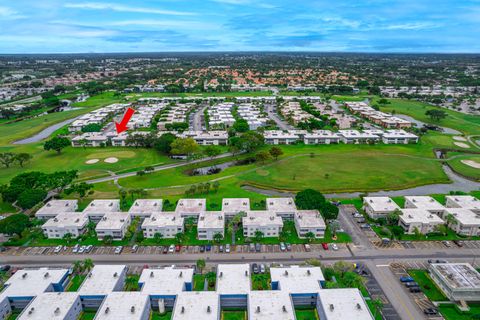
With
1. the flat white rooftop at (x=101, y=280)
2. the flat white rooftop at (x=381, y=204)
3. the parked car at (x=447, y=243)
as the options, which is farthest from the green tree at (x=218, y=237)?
the parked car at (x=447, y=243)

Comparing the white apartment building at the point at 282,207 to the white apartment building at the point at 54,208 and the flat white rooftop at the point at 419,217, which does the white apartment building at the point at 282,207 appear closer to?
the flat white rooftop at the point at 419,217

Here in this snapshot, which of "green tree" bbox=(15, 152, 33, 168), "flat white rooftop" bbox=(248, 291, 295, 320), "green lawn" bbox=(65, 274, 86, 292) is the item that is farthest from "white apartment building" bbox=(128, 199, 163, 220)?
"green tree" bbox=(15, 152, 33, 168)

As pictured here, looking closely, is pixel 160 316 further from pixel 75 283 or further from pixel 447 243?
pixel 447 243

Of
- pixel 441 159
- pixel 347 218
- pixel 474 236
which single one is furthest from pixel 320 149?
pixel 474 236

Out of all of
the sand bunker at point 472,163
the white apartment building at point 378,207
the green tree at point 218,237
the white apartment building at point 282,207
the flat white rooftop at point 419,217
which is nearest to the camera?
the green tree at point 218,237

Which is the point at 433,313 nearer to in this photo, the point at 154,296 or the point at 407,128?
the point at 154,296

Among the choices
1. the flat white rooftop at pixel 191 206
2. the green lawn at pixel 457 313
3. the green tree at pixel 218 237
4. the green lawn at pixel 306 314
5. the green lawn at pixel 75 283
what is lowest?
the green lawn at pixel 306 314

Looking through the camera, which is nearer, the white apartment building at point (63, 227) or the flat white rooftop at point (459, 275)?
the flat white rooftop at point (459, 275)
